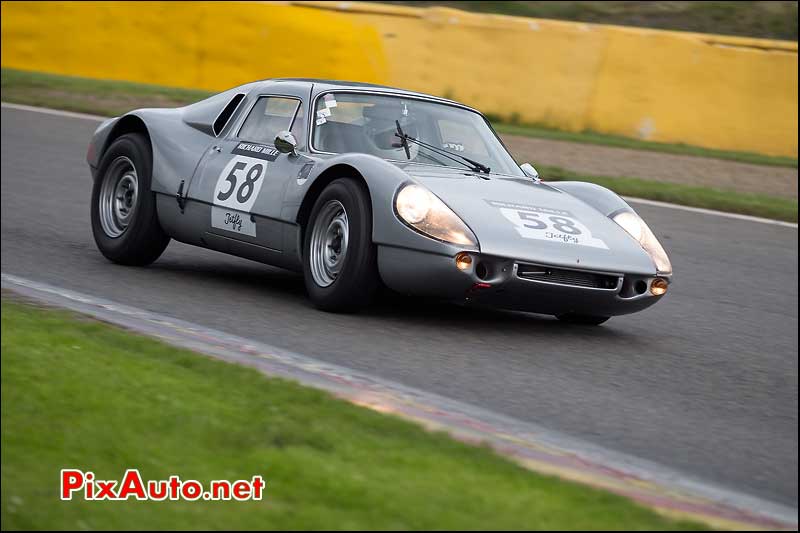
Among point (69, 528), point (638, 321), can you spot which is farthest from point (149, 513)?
point (638, 321)

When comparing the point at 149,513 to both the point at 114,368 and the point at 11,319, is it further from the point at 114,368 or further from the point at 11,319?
the point at 11,319

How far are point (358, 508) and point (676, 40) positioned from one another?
1296 centimetres

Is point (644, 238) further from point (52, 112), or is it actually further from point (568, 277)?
point (52, 112)

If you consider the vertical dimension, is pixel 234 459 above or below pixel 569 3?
below

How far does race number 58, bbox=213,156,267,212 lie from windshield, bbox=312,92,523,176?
39 centimetres

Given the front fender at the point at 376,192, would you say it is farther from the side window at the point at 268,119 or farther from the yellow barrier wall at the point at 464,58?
the yellow barrier wall at the point at 464,58

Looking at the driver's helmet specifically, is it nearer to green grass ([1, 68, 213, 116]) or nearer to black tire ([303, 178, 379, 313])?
black tire ([303, 178, 379, 313])

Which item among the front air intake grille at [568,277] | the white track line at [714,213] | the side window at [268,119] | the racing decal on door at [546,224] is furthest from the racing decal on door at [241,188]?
the white track line at [714,213]

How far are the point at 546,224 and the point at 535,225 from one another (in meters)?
0.08

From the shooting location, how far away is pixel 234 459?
380 cm


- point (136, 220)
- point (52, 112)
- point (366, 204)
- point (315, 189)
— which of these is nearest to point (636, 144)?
point (52, 112)

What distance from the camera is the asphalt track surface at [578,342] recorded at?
482 cm

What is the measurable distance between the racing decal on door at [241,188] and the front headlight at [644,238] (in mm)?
1958

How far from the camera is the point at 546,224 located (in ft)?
21.3
